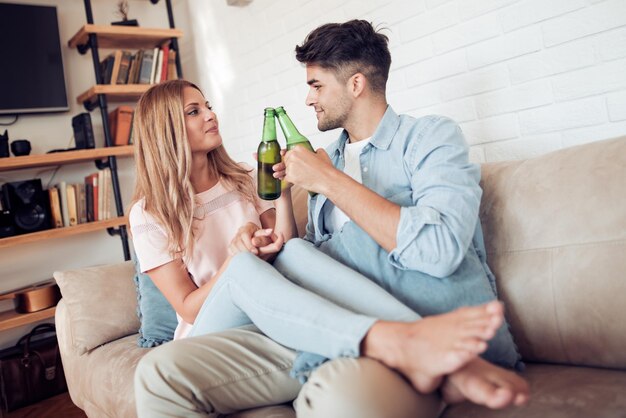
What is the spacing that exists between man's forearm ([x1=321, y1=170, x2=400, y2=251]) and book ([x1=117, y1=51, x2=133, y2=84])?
7.38 feet

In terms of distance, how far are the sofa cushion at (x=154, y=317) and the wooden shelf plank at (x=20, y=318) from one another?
116 cm

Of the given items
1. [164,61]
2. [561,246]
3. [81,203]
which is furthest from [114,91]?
[561,246]

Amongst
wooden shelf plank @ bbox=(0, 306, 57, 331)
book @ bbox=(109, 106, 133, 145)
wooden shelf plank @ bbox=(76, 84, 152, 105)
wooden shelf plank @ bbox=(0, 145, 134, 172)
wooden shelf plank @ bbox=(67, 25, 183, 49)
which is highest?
wooden shelf plank @ bbox=(67, 25, 183, 49)

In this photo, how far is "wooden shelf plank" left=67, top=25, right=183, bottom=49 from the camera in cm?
Result: 287

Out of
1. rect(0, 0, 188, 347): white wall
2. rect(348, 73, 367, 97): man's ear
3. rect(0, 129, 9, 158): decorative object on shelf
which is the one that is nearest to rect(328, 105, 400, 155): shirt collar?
rect(348, 73, 367, 97): man's ear

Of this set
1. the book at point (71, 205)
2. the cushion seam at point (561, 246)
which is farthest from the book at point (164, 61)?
the cushion seam at point (561, 246)

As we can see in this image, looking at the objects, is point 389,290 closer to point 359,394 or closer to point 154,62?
point 359,394

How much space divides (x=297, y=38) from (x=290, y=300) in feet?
5.73

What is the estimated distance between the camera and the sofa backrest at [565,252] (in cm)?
107

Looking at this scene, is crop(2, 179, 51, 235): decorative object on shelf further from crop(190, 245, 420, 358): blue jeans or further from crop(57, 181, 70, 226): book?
crop(190, 245, 420, 358): blue jeans

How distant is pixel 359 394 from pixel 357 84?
969mm

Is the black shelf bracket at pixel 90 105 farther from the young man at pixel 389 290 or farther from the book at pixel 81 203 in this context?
the young man at pixel 389 290

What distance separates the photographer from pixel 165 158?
1591 mm

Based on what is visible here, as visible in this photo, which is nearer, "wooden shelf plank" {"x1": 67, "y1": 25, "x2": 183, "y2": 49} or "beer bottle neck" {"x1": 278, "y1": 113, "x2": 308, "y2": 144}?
"beer bottle neck" {"x1": 278, "y1": 113, "x2": 308, "y2": 144}
